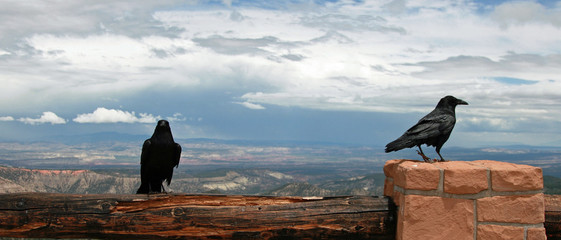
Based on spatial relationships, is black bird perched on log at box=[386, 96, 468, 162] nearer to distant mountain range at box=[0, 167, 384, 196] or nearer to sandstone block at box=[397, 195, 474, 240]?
sandstone block at box=[397, 195, 474, 240]

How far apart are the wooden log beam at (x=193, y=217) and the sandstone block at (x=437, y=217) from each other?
46 cm

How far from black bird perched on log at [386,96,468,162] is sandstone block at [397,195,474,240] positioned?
1079 millimetres

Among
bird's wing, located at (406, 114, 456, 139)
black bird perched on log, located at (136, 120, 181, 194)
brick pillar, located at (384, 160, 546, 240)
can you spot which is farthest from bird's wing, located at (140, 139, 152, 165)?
brick pillar, located at (384, 160, 546, 240)

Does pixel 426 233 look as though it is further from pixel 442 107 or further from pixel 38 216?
pixel 38 216

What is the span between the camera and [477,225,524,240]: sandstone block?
153 inches

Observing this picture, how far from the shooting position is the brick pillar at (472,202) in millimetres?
3869

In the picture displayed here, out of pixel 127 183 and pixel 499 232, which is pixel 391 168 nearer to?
pixel 499 232

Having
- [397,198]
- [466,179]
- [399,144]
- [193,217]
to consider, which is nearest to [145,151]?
[193,217]

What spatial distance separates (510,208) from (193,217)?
8.83 ft

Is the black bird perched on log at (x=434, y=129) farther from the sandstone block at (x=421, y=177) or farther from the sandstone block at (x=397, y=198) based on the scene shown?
the sandstone block at (x=421, y=177)

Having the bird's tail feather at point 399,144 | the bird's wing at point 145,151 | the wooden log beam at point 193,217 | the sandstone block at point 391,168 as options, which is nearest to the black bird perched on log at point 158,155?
the bird's wing at point 145,151

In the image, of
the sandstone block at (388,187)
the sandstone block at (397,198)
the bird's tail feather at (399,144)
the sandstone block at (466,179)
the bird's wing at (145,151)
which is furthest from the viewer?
the bird's wing at (145,151)

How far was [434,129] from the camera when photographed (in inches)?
211

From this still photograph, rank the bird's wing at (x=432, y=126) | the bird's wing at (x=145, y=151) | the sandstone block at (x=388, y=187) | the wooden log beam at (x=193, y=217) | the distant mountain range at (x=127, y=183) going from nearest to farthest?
1. the wooden log beam at (x=193, y=217)
2. the sandstone block at (x=388, y=187)
3. the bird's wing at (x=432, y=126)
4. the bird's wing at (x=145, y=151)
5. the distant mountain range at (x=127, y=183)
